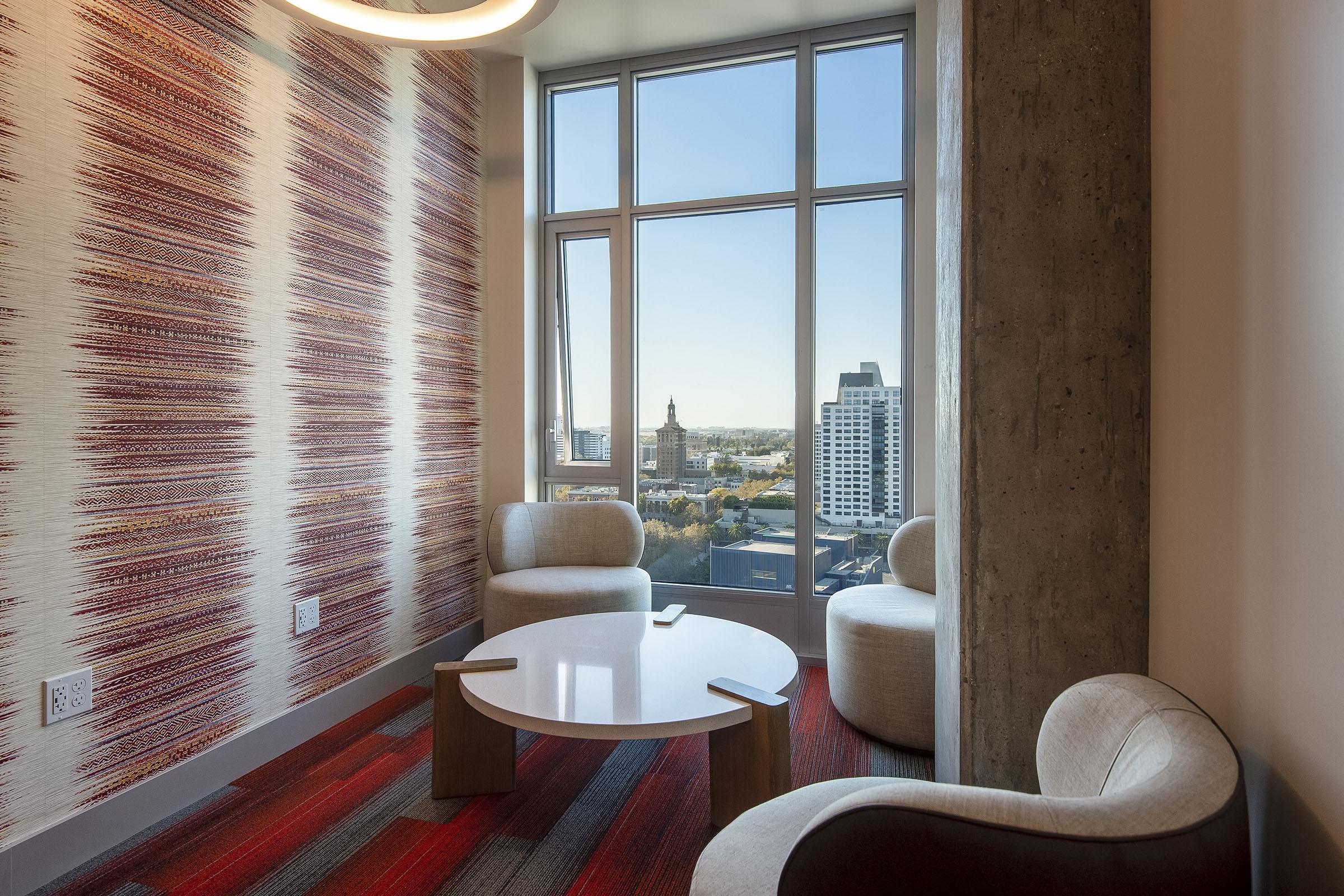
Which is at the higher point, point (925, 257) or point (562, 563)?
point (925, 257)

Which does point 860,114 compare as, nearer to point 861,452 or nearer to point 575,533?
point 861,452

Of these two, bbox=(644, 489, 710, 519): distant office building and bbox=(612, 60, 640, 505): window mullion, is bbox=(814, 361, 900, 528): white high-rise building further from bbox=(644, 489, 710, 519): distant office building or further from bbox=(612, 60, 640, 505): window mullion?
bbox=(612, 60, 640, 505): window mullion

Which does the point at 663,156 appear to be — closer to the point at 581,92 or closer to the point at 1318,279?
the point at 581,92

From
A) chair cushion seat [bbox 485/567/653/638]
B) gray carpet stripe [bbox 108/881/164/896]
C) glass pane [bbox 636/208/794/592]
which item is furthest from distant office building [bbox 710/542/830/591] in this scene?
gray carpet stripe [bbox 108/881/164/896]

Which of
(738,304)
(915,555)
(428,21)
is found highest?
(428,21)

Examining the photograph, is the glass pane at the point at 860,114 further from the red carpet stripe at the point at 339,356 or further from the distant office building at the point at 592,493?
the red carpet stripe at the point at 339,356

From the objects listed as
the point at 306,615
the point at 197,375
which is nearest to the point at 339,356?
the point at 197,375
